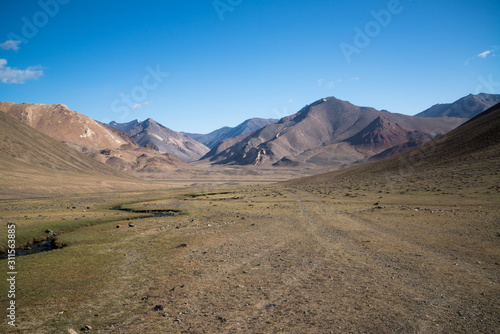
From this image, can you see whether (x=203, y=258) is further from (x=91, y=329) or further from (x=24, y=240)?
(x=24, y=240)

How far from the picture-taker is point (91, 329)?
10.5m

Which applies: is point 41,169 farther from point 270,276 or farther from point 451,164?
point 451,164

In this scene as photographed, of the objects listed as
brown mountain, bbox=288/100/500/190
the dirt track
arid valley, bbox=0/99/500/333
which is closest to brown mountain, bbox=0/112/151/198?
arid valley, bbox=0/99/500/333

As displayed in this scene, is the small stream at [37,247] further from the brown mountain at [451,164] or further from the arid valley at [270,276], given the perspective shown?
the brown mountain at [451,164]

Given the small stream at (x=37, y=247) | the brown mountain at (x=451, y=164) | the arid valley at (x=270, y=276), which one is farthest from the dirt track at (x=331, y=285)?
the brown mountain at (x=451, y=164)

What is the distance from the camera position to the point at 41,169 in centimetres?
11238

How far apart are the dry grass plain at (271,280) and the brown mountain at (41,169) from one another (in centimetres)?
7008

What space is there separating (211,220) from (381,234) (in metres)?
19.6

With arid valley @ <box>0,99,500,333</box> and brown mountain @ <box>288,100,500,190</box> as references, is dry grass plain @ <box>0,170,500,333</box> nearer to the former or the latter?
arid valley @ <box>0,99,500,333</box>

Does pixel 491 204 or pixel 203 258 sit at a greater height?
pixel 203 258

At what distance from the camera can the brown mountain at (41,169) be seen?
8412 centimetres

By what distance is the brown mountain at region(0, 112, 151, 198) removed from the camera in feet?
276

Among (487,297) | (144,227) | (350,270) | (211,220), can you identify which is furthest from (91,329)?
(211,220)

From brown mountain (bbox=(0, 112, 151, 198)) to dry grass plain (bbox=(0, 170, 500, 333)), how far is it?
7008cm
